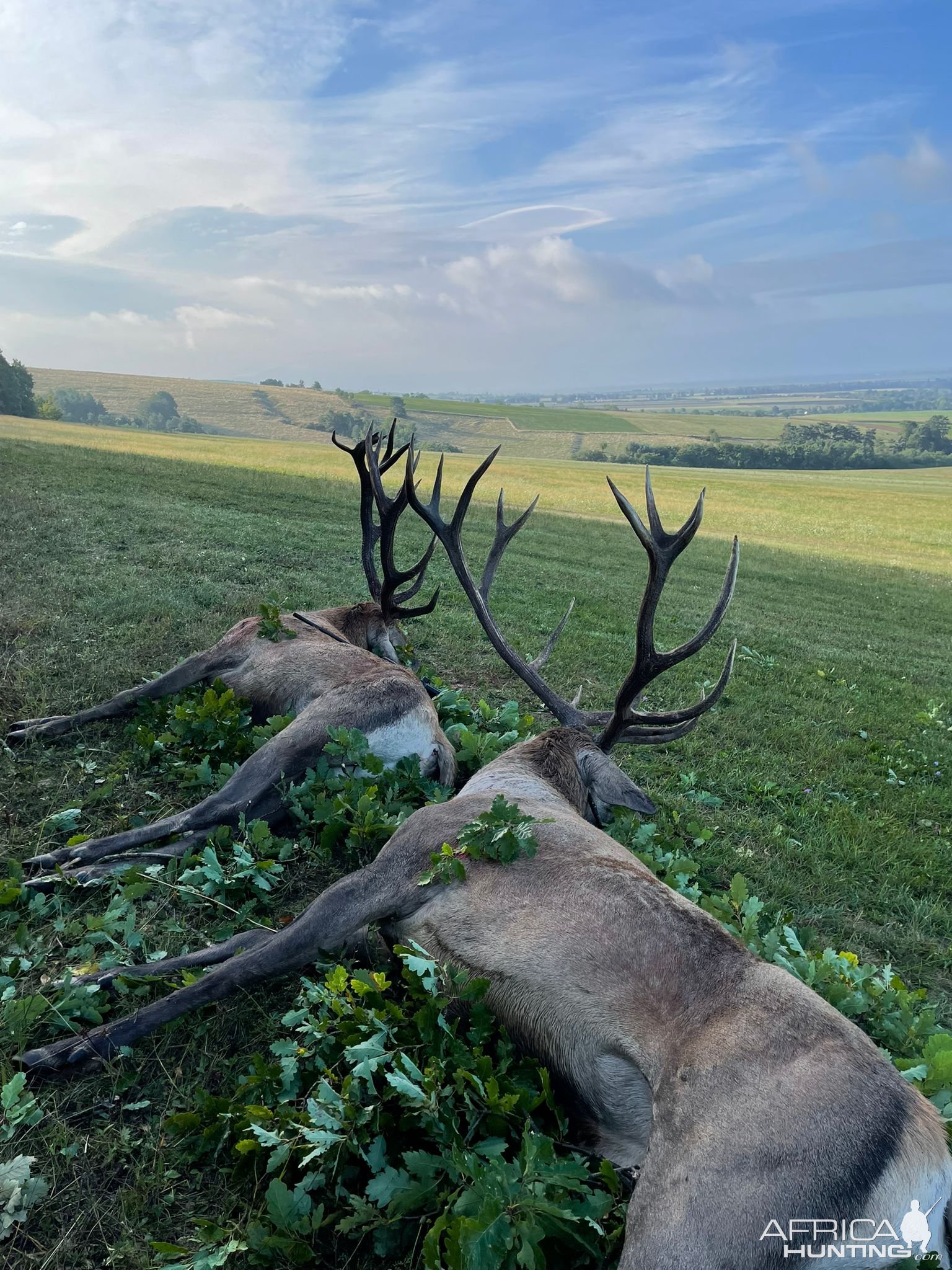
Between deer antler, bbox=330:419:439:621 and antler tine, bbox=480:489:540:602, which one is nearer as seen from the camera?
antler tine, bbox=480:489:540:602

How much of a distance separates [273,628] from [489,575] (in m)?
1.66

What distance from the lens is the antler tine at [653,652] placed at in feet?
13.9

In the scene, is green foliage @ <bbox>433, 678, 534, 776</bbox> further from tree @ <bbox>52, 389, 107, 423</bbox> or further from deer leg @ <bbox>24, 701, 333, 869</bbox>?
tree @ <bbox>52, 389, 107, 423</bbox>

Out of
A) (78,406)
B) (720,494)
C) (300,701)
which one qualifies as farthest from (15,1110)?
(78,406)

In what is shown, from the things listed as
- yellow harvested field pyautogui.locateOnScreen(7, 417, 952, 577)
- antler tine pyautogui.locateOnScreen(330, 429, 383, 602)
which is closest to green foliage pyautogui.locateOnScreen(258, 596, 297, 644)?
antler tine pyautogui.locateOnScreen(330, 429, 383, 602)

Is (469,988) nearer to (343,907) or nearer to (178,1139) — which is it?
(343,907)

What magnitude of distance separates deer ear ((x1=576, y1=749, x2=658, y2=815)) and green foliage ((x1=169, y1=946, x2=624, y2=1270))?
1.64m

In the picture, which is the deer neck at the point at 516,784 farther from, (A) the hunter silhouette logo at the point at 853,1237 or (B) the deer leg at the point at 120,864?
(A) the hunter silhouette logo at the point at 853,1237

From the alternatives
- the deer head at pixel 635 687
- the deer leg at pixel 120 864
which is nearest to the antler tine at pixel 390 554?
the deer head at pixel 635 687

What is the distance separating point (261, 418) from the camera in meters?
71.1

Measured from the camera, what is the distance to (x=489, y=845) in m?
3.29

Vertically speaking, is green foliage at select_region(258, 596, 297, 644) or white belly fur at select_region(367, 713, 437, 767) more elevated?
green foliage at select_region(258, 596, 297, 644)

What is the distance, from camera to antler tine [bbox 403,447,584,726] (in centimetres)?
496

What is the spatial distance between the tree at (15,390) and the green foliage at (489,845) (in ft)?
173
